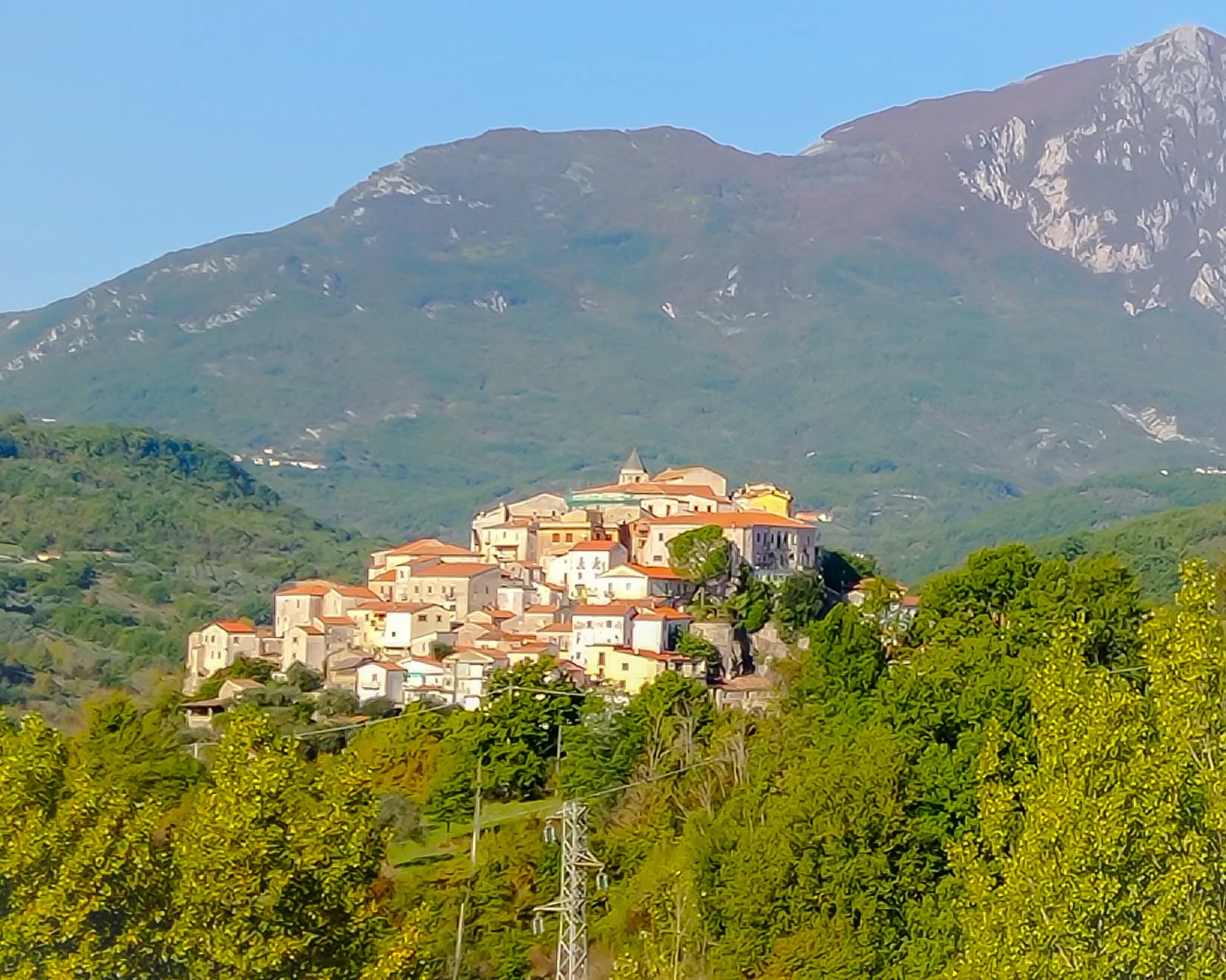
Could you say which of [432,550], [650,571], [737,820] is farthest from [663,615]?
[737,820]

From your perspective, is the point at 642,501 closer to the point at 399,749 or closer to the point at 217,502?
the point at 399,749

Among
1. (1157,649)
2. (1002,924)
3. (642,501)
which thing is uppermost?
(642,501)

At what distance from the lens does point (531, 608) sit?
73.2m

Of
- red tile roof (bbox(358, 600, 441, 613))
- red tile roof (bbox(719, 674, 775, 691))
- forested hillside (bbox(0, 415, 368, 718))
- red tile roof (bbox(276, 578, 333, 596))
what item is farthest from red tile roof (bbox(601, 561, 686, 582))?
forested hillside (bbox(0, 415, 368, 718))

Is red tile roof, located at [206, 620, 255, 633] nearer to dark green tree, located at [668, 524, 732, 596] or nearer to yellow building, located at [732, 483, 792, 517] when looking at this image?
dark green tree, located at [668, 524, 732, 596]

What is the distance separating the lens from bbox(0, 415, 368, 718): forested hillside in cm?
10962

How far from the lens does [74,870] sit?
2220 centimetres

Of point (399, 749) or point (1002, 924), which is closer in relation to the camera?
point (1002, 924)

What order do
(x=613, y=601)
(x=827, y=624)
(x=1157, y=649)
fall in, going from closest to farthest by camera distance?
1. (x=1157, y=649)
2. (x=827, y=624)
3. (x=613, y=601)

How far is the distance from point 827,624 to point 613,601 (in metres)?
17.2

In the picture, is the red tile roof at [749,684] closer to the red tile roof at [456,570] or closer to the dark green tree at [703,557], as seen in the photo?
the dark green tree at [703,557]

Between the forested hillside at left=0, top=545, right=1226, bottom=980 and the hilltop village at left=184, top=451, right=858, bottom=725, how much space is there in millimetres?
3776

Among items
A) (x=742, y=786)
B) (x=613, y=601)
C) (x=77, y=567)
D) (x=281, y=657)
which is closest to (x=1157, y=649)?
(x=742, y=786)

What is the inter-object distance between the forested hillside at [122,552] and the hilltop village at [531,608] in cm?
1420
